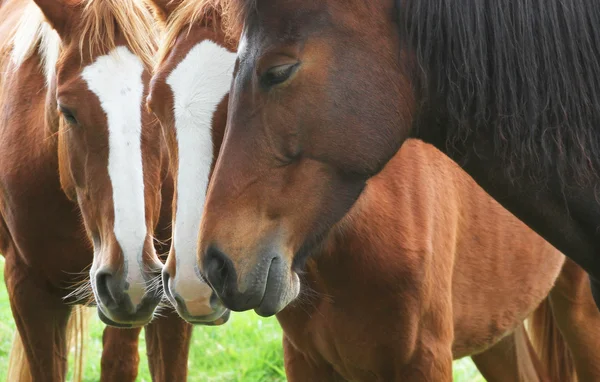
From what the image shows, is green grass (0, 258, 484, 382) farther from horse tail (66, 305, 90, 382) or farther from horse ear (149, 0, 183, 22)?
horse ear (149, 0, 183, 22)

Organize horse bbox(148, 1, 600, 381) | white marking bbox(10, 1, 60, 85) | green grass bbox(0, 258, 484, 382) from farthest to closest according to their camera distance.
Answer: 1. green grass bbox(0, 258, 484, 382)
2. white marking bbox(10, 1, 60, 85)
3. horse bbox(148, 1, 600, 381)

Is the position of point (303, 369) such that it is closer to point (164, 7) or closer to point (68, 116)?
point (68, 116)

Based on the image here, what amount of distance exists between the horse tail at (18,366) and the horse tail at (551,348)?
103 inches

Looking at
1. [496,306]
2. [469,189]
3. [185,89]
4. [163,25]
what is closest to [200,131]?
[185,89]

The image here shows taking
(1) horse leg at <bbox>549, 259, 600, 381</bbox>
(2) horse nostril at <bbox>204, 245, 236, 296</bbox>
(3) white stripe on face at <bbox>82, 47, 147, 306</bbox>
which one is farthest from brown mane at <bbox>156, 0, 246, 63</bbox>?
(1) horse leg at <bbox>549, 259, 600, 381</bbox>

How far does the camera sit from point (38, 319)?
4059 millimetres

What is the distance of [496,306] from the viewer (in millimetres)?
3691

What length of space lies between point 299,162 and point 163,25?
4.83ft

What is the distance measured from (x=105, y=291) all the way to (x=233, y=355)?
9.03 feet

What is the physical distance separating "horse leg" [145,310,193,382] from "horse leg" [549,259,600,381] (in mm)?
1793

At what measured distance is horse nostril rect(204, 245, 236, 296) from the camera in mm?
2109

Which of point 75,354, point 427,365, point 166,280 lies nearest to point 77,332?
point 75,354

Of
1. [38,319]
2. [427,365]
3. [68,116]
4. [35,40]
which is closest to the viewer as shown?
[427,365]

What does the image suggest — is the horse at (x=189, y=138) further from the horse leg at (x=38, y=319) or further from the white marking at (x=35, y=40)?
the horse leg at (x=38, y=319)
